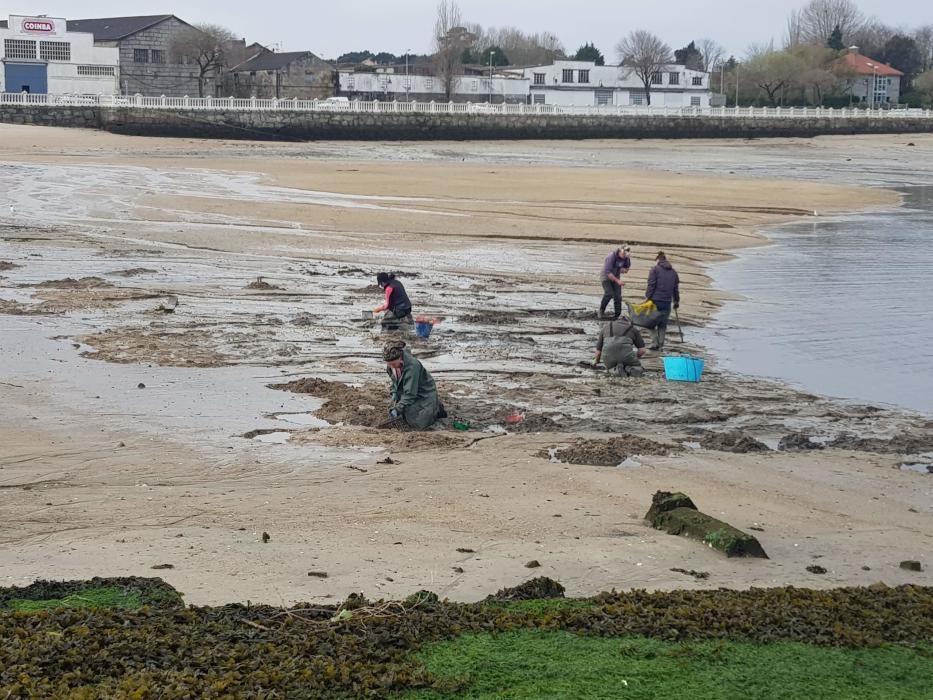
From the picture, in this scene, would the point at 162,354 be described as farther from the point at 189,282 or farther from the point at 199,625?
the point at 199,625

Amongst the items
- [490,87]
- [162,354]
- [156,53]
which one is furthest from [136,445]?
[490,87]

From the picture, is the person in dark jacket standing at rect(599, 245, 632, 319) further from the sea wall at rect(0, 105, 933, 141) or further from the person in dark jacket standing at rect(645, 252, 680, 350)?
the sea wall at rect(0, 105, 933, 141)

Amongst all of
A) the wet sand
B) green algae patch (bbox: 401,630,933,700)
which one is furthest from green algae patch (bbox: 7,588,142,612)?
green algae patch (bbox: 401,630,933,700)

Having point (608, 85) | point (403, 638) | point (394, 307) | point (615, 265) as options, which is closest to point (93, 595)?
point (403, 638)

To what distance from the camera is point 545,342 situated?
1673cm

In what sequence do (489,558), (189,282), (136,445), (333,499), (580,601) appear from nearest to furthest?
(580,601) → (489,558) → (333,499) → (136,445) → (189,282)

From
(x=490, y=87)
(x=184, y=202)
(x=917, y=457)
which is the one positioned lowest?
(x=917, y=457)

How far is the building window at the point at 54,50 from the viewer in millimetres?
81125

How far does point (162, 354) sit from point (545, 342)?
5292 millimetres

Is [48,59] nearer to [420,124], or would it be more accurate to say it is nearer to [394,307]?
[420,124]

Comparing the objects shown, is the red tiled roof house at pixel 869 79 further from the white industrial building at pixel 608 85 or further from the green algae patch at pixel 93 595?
the green algae patch at pixel 93 595

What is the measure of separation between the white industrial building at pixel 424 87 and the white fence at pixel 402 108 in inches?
768

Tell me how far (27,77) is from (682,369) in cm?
7564

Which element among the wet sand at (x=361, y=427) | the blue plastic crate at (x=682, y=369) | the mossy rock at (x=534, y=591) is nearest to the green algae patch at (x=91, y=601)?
the wet sand at (x=361, y=427)
